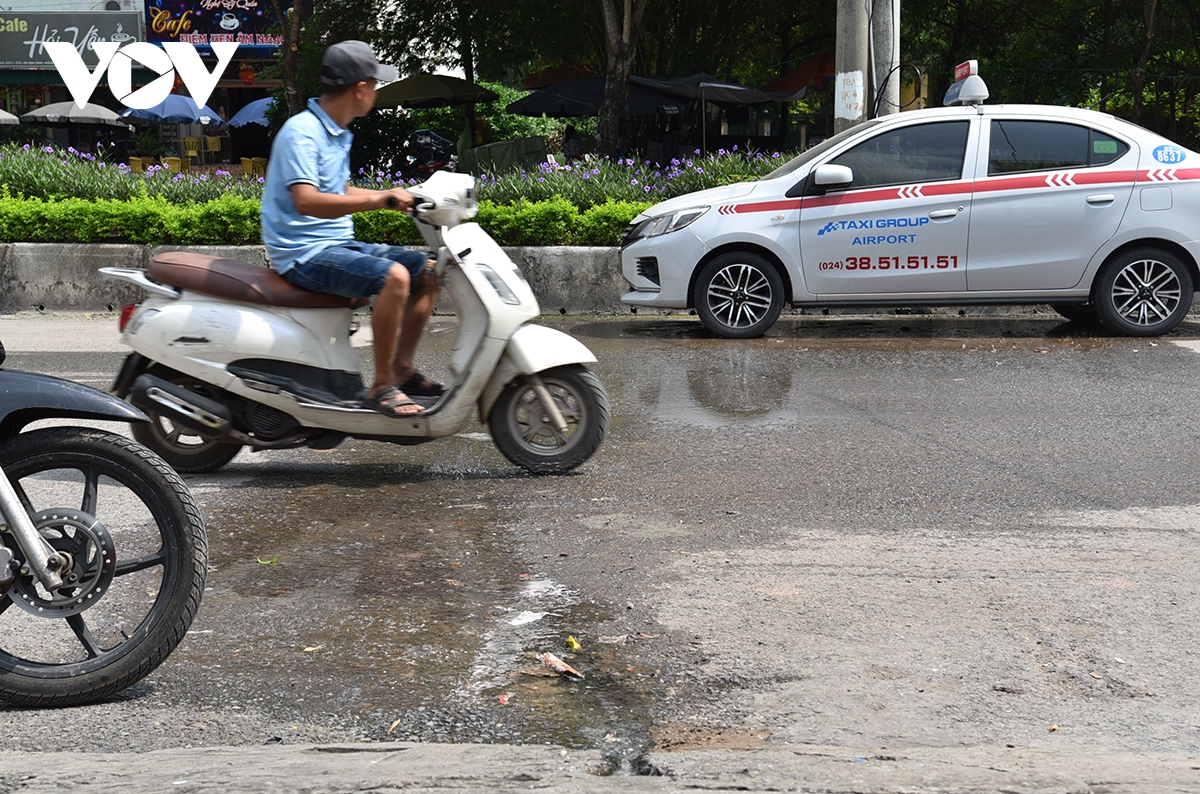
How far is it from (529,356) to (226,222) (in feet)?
23.6

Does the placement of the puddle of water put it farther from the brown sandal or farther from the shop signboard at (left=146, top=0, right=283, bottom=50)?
the shop signboard at (left=146, top=0, right=283, bottom=50)

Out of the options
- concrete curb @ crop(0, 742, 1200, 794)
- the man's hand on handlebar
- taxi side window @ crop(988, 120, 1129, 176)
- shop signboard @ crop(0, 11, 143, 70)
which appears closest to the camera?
concrete curb @ crop(0, 742, 1200, 794)

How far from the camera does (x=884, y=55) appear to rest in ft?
42.1

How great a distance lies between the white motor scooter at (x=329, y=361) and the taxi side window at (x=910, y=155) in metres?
4.94

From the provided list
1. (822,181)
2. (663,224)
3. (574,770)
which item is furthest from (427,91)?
(574,770)

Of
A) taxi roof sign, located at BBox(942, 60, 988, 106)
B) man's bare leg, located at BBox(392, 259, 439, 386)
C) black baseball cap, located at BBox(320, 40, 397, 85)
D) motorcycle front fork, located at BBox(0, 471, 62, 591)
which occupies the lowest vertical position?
motorcycle front fork, located at BBox(0, 471, 62, 591)

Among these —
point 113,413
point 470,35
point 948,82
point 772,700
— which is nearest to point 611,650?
point 772,700

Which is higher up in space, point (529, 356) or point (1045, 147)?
point (1045, 147)

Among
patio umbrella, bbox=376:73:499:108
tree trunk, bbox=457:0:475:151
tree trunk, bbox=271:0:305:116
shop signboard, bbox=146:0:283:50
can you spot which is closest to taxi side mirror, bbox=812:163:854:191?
tree trunk, bbox=271:0:305:116

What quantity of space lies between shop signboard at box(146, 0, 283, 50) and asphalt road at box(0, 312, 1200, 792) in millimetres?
30700

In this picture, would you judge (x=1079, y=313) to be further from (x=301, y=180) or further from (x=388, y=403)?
(x=301, y=180)

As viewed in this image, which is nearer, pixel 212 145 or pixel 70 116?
pixel 70 116

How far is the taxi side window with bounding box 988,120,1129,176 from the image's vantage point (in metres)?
9.95

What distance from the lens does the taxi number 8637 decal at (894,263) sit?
996 cm
